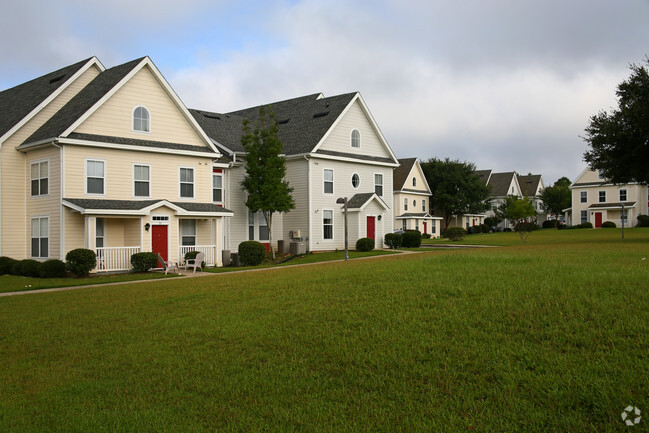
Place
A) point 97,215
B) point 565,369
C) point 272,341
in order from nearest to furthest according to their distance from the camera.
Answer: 1. point 565,369
2. point 272,341
3. point 97,215

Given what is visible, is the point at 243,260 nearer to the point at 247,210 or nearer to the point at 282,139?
the point at 247,210

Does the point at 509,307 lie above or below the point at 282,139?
below

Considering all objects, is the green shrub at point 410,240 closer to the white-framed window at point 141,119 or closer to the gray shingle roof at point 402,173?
the white-framed window at point 141,119

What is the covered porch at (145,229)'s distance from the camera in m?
24.4

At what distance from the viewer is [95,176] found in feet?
83.7

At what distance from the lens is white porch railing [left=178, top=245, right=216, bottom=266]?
90.6 feet

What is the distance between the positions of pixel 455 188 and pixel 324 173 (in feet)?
123

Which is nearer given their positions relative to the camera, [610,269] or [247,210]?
[610,269]

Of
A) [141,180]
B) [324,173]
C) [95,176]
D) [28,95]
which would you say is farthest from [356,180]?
[28,95]

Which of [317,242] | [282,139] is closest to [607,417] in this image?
[317,242]

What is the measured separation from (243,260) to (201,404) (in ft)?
73.7

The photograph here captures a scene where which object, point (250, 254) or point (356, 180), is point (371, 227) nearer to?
point (356, 180)

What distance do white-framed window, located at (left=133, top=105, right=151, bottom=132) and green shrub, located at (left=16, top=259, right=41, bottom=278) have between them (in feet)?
25.3

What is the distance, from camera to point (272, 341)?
29.3ft
